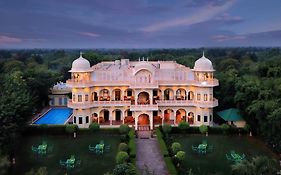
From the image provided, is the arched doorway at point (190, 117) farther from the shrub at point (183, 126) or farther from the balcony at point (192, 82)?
the shrub at point (183, 126)

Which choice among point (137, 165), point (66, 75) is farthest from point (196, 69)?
point (66, 75)

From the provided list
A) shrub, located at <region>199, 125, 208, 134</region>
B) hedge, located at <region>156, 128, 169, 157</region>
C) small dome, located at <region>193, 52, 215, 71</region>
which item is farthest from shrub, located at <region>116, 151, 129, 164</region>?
small dome, located at <region>193, 52, 215, 71</region>

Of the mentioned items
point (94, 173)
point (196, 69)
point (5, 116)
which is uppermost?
point (196, 69)

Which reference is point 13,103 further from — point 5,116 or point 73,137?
point 73,137

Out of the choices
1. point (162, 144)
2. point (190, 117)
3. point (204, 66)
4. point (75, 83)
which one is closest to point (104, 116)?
point (75, 83)

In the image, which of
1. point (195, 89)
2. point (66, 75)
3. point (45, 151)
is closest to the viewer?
point (45, 151)

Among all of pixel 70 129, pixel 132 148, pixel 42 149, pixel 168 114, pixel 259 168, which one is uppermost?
pixel 259 168

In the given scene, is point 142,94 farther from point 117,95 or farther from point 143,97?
point 117,95
